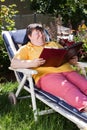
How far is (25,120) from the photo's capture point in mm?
5086

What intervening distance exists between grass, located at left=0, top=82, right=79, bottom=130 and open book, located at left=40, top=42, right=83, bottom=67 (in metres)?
0.64

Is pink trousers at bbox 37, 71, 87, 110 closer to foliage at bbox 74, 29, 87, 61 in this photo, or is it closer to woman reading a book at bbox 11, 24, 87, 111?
woman reading a book at bbox 11, 24, 87, 111

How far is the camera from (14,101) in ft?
18.9

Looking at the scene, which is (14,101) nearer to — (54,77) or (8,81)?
(54,77)

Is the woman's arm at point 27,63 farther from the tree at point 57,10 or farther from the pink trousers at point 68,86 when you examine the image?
the tree at point 57,10

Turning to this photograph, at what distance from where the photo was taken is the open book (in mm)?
5079

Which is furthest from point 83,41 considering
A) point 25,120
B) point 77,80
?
point 25,120

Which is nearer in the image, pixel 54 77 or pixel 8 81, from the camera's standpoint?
pixel 54 77

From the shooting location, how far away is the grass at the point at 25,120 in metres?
4.82

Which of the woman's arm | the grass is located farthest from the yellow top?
the grass

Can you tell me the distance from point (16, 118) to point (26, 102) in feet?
2.50

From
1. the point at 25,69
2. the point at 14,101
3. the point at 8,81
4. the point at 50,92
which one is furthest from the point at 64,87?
the point at 8,81

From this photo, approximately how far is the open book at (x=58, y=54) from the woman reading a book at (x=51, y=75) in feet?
Result: 0.18

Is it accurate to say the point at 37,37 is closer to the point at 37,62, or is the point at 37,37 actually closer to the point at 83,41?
the point at 37,62
